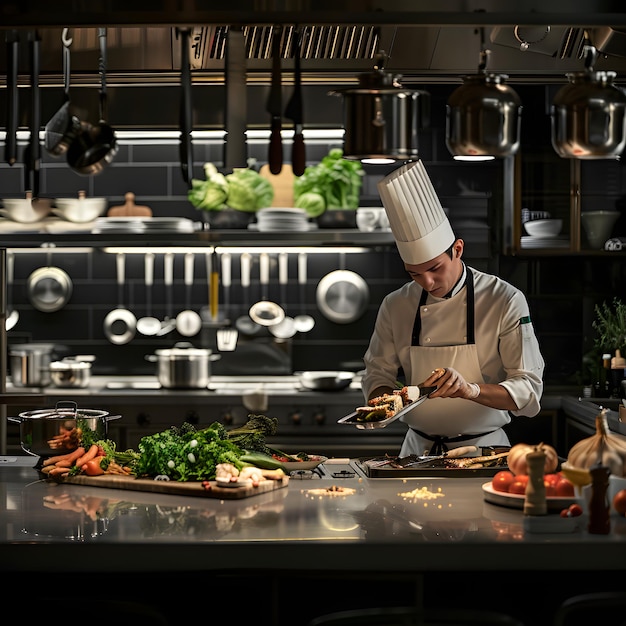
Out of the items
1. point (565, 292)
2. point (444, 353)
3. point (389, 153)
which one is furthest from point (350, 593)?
point (565, 292)

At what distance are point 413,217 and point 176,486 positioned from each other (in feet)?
4.79

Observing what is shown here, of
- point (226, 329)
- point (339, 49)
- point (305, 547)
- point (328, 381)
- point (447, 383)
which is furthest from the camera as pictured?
point (226, 329)

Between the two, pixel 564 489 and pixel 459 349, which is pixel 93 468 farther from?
pixel 459 349

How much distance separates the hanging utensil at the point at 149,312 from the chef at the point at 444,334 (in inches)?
80.2

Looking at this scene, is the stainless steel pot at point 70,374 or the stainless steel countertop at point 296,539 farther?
the stainless steel pot at point 70,374

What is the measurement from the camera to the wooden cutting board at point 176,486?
108 inches

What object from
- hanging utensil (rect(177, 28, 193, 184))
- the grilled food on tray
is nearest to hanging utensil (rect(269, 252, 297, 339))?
the grilled food on tray

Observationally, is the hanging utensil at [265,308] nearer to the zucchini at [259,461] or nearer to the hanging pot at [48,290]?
the hanging pot at [48,290]

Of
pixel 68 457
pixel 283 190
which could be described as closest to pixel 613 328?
pixel 283 190

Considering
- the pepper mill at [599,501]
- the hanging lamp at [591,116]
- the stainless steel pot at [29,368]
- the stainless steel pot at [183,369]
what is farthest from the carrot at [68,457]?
the stainless steel pot at [29,368]

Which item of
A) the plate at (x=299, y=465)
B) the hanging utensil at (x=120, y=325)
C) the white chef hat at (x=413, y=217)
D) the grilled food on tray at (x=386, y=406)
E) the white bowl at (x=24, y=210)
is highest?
the white bowl at (x=24, y=210)

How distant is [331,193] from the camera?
17.0 ft

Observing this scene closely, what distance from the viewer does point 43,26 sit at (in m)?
2.55

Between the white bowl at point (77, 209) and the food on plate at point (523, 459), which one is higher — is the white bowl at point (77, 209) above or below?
above
